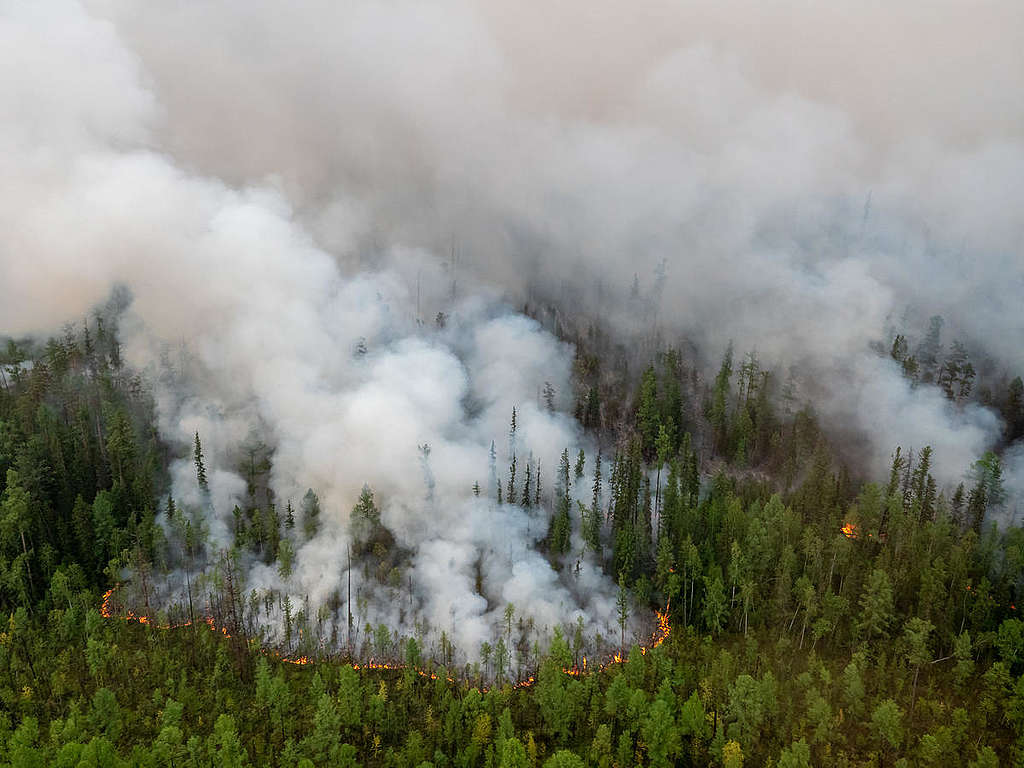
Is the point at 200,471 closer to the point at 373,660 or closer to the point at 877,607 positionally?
the point at 373,660

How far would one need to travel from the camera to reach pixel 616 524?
541ft

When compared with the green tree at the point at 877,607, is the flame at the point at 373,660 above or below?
below

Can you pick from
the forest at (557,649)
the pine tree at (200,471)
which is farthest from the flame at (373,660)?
the pine tree at (200,471)

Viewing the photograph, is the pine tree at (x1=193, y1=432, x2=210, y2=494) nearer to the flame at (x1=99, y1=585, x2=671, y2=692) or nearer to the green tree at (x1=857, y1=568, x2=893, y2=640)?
the flame at (x1=99, y1=585, x2=671, y2=692)

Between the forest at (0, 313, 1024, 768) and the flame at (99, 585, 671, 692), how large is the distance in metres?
0.56

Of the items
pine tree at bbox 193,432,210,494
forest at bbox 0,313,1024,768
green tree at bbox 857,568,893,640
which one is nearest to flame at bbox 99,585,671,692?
forest at bbox 0,313,1024,768

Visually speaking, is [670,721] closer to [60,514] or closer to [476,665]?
[476,665]

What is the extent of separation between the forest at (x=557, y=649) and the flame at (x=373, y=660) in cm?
56

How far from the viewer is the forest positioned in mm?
104750

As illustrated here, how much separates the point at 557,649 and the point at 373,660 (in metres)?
36.5

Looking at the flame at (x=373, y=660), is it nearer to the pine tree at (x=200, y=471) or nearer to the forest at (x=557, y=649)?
the forest at (x=557, y=649)

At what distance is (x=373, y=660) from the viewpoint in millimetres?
130000

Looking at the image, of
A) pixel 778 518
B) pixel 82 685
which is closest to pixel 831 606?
pixel 778 518

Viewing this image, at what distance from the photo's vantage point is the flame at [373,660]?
409ft
